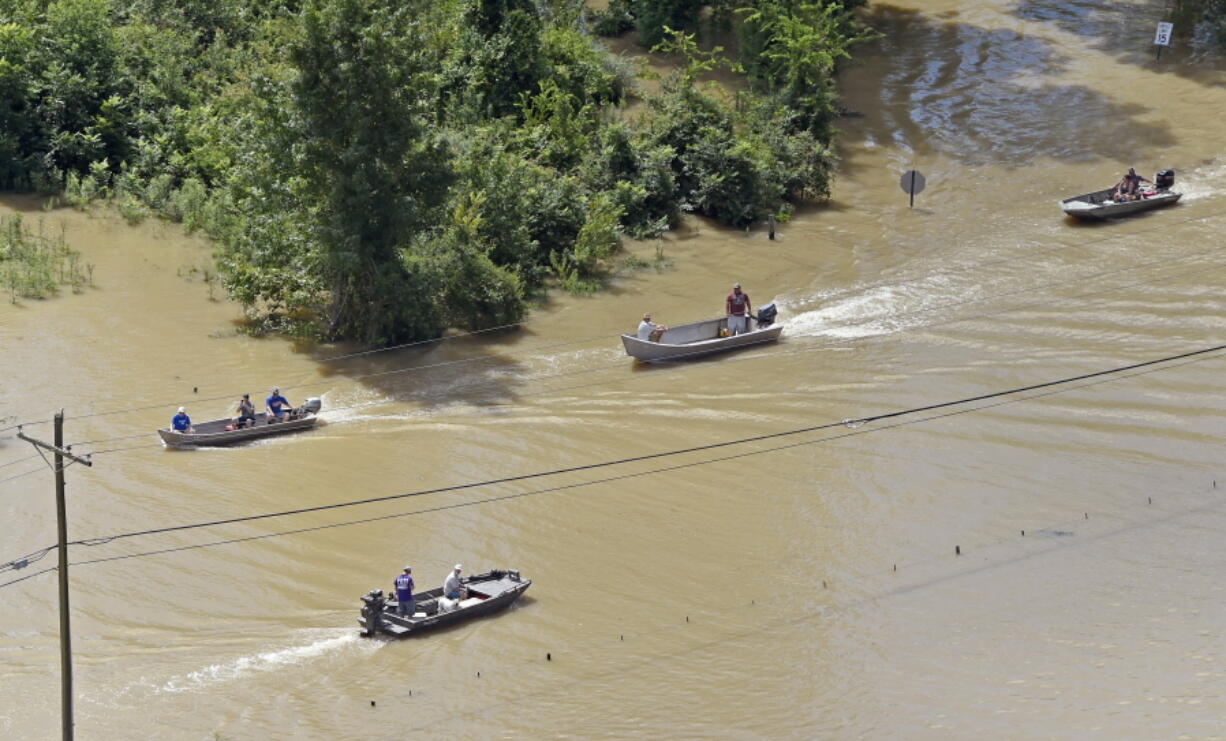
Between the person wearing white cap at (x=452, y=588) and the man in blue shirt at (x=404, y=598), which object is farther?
the person wearing white cap at (x=452, y=588)

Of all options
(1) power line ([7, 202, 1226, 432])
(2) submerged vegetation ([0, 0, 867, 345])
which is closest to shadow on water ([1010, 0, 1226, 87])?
(2) submerged vegetation ([0, 0, 867, 345])

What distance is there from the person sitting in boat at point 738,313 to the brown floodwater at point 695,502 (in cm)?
94

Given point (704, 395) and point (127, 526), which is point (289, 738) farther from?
point (704, 395)

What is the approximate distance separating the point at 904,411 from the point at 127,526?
522 inches

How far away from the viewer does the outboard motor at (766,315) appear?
32.7 metres

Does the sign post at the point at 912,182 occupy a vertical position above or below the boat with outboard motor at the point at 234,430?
above

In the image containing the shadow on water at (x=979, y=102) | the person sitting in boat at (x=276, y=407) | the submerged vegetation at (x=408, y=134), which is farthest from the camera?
the shadow on water at (x=979, y=102)


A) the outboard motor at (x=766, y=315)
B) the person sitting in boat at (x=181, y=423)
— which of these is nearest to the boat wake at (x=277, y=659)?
the person sitting in boat at (x=181, y=423)

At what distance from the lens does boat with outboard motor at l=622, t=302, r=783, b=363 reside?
31.3 m

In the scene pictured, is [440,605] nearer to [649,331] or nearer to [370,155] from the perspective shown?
[649,331]

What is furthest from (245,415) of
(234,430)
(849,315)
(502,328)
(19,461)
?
(849,315)

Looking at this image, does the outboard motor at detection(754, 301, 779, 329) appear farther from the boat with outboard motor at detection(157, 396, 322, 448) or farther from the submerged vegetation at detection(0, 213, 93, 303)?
the submerged vegetation at detection(0, 213, 93, 303)

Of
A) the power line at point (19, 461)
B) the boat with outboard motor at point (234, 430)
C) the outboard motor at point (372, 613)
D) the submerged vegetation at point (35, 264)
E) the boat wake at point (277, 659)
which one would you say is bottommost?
the boat wake at point (277, 659)

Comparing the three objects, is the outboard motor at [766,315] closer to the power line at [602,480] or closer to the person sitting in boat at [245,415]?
the power line at [602,480]
